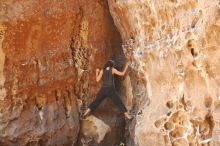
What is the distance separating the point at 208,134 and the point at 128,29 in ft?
6.96

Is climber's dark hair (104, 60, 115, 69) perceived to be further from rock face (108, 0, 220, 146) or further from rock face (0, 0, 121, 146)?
rock face (108, 0, 220, 146)

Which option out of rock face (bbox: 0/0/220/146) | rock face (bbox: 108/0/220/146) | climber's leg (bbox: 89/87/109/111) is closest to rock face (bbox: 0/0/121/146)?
rock face (bbox: 0/0/220/146)

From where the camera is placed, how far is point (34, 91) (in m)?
7.06

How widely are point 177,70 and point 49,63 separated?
237 cm

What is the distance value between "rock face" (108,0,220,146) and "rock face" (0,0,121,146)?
117 centimetres

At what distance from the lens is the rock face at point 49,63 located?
6.85m

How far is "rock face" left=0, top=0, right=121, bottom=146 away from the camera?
685 cm

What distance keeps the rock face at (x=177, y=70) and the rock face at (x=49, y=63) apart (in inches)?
45.9

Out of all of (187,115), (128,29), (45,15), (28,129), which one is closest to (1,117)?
(28,129)

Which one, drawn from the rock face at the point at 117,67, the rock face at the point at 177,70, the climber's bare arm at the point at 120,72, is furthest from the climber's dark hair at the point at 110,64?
the rock face at the point at 177,70

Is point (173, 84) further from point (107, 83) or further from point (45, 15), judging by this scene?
point (45, 15)

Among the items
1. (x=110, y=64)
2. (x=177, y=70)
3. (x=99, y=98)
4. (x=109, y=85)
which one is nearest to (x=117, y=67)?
(x=110, y=64)

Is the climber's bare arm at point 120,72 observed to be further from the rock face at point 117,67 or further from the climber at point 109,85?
the rock face at point 117,67

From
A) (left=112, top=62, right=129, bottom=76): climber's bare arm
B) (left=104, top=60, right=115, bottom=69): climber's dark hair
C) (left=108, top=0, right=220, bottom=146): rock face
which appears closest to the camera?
(left=108, top=0, right=220, bottom=146): rock face
